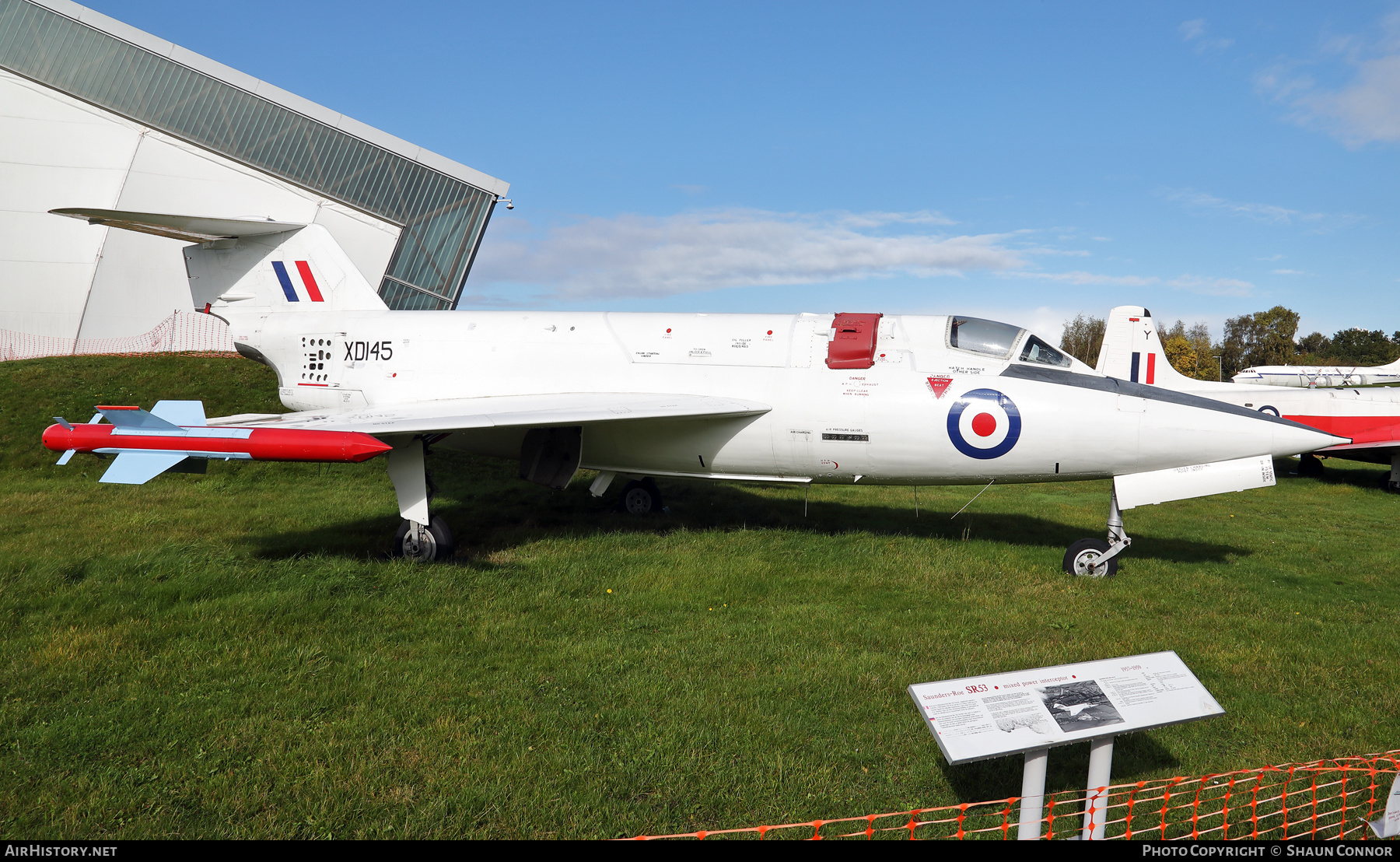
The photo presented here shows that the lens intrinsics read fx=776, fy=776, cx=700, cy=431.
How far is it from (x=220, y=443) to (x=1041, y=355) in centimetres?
857

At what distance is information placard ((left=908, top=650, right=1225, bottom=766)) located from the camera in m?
3.34

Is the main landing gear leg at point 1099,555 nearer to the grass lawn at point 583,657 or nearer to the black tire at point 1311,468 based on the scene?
the grass lawn at point 583,657

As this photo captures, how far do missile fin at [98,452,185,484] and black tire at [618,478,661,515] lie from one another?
6.34 metres

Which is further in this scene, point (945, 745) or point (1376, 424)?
point (1376, 424)

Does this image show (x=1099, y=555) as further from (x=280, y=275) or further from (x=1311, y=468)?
(x=1311, y=468)

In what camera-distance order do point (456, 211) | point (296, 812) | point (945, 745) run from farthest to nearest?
1. point (456, 211)
2. point (296, 812)
3. point (945, 745)

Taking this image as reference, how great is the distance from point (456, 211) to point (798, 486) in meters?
22.9

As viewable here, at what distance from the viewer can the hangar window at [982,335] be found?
8820 mm

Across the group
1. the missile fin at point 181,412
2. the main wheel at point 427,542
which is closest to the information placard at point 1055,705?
the main wheel at point 427,542

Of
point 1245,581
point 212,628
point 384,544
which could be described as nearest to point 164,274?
point 384,544

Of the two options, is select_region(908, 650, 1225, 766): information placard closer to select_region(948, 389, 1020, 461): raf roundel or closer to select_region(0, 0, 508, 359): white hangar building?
select_region(948, 389, 1020, 461): raf roundel

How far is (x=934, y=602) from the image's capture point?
304 inches

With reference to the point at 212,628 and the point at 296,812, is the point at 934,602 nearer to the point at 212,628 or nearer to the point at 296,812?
the point at 296,812

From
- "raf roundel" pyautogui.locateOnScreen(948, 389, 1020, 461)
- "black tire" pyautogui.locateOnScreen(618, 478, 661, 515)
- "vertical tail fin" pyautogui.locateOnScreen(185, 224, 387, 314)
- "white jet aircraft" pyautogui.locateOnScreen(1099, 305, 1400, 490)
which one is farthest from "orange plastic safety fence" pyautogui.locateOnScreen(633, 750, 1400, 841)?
"white jet aircraft" pyautogui.locateOnScreen(1099, 305, 1400, 490)
